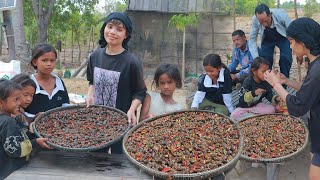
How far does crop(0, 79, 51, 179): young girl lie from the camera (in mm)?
2393

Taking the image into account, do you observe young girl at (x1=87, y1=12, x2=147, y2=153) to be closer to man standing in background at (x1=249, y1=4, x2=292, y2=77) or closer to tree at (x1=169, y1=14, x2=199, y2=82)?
man standing in background at (x1=249, y1=4, x2=292, y2=77)

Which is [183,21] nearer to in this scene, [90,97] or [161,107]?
[161,107]

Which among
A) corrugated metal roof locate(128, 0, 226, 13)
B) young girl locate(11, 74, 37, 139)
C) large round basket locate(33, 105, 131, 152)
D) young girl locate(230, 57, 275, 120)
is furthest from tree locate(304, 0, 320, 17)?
young girl locate(11, 74, 37, 139)

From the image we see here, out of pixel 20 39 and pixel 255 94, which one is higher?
pixel 20 39

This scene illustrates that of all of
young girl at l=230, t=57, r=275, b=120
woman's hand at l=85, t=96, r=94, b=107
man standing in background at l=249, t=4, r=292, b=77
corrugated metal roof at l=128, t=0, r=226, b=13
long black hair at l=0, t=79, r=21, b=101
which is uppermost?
corrugated metal roof at l=128, t=0, r=226, b=13

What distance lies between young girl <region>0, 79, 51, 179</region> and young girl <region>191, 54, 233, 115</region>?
2.07 metres

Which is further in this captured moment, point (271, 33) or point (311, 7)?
point (311, 7)

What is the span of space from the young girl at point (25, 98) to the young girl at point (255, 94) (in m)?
2.35

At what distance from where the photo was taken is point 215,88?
4.17 metres

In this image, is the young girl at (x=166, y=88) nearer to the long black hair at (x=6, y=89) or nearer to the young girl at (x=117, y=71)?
the young girl at (x=117, y=71)

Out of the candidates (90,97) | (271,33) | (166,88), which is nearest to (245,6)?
(271,33)

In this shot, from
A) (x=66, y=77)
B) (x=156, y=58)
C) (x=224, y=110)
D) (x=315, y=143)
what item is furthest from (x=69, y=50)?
(x=315, y=143)

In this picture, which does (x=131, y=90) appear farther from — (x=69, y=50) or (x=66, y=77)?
(x=69, y=50)

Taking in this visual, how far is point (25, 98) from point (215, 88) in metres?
2.08
